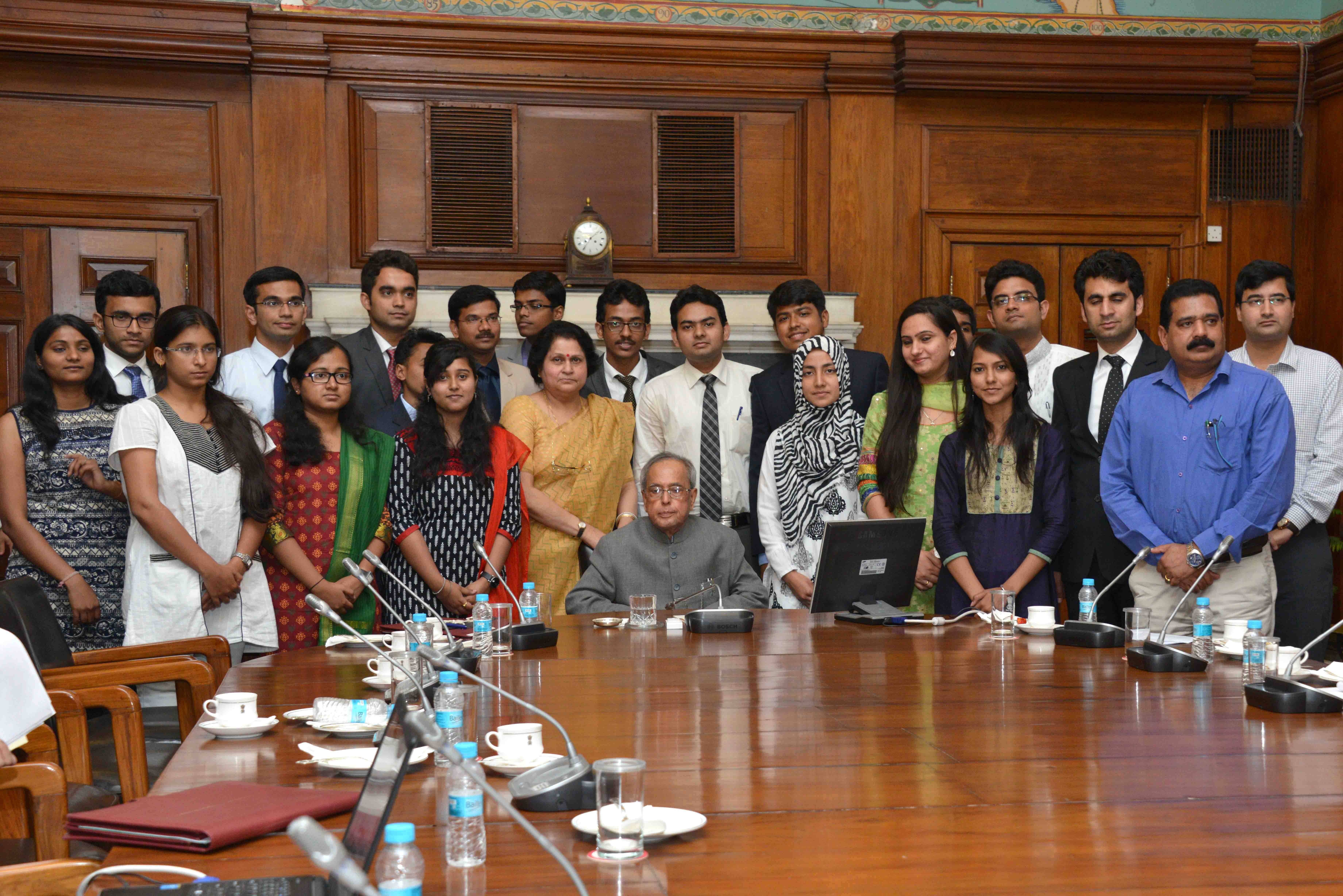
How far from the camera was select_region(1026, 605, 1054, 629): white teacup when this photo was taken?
123 inches

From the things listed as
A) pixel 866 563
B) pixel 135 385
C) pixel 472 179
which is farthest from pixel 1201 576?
pixel 472 179

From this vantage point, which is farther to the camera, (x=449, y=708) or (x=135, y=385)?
(x=135, y=385)

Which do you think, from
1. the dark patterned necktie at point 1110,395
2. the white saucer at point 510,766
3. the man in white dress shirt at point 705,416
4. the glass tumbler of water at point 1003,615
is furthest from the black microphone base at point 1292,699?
the man in white dress shirt at point 705,416

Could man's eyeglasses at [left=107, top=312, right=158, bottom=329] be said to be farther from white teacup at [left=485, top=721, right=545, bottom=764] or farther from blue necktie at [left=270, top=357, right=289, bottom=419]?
white teacup at [left=485, top=721, right=545, bottom=764]

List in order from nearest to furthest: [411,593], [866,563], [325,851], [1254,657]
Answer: [325,851] → [1254,657] → [411,593] → [866,563]

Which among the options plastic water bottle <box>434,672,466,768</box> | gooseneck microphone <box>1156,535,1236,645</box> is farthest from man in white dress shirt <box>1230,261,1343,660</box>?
plastic water bottle <box>434,672,466,768</box>

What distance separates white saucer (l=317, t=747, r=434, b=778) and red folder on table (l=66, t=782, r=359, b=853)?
11 centimetres

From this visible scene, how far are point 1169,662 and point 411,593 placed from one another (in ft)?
5.69

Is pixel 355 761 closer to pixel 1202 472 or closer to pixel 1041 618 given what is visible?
pixel 1041 618

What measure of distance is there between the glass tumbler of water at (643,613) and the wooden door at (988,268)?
11.5ft

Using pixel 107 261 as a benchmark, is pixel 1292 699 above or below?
below

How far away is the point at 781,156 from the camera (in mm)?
6148

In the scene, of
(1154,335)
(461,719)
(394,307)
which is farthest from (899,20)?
(461,719)

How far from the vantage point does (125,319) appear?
4297 mm
